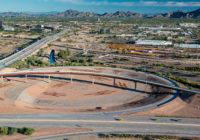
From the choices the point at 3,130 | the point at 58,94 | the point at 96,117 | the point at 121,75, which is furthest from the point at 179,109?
the point at 3,130

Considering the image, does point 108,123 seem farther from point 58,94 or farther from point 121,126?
point 58,94

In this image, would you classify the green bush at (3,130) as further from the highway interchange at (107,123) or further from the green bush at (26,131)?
the highway interchange at (107,123)

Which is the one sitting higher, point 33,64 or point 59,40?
point 59,40

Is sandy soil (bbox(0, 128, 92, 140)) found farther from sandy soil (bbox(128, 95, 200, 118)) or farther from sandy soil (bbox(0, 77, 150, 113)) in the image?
sandy soil (bbox(128, 95, 200, 118))

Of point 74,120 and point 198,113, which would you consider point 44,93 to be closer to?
point 74,120

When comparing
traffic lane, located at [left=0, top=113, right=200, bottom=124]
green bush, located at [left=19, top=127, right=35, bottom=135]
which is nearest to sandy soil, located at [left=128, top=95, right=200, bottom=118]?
traffic lane, located at [left=0, top=113, right=200, bottom=124]

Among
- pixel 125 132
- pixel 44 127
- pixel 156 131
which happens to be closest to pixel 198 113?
pixel 156 131

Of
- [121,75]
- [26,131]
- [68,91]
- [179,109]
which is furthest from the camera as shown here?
[121,75]
